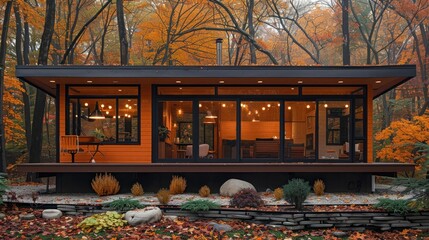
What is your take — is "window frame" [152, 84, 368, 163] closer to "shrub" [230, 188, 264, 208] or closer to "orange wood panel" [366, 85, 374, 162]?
"orange wood panel" [366, 85, 374, 162]

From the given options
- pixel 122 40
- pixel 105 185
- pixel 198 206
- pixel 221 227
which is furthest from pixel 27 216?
pixel 122 40

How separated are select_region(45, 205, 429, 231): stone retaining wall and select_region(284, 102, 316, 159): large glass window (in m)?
3.78

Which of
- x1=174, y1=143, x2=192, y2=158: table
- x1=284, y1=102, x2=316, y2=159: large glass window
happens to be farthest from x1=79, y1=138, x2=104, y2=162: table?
x1=284, y1=102, x2=316, y2=159: large glass window

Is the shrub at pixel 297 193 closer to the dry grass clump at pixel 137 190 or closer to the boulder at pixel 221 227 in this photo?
the boulder at pixel 221 227

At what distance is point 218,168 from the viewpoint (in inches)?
391

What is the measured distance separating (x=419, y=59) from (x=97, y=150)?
46.7ft

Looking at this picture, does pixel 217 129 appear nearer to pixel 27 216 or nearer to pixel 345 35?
pixel 27 216

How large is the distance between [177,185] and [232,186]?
1337 millimetres

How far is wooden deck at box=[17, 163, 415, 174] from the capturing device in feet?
32.1

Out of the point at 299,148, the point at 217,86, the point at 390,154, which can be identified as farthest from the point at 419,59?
the point at 217,86

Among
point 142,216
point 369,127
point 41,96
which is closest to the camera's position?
point 142,216

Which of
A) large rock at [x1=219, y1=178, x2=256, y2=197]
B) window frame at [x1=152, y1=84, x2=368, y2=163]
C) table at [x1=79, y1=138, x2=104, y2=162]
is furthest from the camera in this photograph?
window frame at [x1=152, y1=84, x2=368, y2=163]

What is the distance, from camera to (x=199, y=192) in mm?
9664

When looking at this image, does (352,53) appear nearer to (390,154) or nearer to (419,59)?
(419,59)
